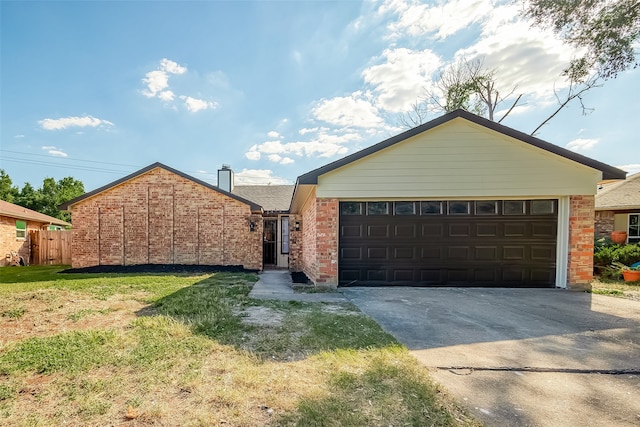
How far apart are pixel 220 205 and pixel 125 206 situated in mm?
4107

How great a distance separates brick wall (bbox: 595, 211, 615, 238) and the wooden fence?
1061 inches

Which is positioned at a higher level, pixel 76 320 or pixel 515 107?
pixel 515 107

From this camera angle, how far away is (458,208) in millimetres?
7645

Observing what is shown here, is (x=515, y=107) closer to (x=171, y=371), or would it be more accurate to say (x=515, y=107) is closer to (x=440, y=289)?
(x=440, y=289)

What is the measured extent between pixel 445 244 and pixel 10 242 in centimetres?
2093

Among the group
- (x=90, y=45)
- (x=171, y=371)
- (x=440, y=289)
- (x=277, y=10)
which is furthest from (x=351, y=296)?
(x=90, y=45)

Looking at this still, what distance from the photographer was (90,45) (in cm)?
923

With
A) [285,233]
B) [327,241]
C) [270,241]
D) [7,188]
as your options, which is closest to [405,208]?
[327,241]

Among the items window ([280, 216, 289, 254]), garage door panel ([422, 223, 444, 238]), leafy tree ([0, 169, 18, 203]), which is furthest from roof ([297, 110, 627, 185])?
leafy tree ([0, 169, 18, 203])

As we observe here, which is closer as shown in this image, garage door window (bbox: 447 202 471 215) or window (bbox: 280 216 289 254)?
garage door window (bbox: 447 202 471 215)

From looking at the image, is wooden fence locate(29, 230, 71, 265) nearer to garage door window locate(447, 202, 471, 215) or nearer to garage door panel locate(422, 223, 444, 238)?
garage door panel locate(422, 223, 444, 238)

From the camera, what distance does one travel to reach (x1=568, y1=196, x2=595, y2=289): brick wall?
7238mm

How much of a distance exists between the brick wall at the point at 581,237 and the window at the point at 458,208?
260 cm

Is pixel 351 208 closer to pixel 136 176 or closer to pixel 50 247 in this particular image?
pixel 136 176
